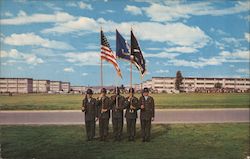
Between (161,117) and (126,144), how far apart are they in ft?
11.4

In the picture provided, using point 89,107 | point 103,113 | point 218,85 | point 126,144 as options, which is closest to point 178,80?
point 218,85

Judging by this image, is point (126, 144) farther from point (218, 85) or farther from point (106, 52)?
point (218, 85)

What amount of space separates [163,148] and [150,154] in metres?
0.47

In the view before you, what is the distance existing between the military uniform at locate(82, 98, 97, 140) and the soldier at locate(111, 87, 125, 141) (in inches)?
16.4

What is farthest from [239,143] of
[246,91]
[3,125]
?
[3,125]

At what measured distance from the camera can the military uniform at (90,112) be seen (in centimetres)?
900

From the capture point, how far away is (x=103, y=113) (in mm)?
9047

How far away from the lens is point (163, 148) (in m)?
8.38

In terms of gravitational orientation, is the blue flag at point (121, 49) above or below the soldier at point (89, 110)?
above

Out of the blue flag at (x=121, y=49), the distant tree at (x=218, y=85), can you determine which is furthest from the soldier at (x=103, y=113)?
the distant tree at (x=218, y=85)

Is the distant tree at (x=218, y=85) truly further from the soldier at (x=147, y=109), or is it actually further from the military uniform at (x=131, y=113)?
the military uniform at (x=131, y=113)

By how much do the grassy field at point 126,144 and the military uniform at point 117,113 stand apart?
0.23 meters

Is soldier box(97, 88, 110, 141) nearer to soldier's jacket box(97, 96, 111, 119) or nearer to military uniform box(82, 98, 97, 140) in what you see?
soldier's jacket box(97, 96, 111, 119)

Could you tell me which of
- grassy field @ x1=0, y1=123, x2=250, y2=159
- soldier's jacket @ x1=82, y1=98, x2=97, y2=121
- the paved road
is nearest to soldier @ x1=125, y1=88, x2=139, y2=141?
grassy field @ x1=0, y1=123, x2=250, y2=159
